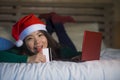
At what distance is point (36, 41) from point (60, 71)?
14.0 inches

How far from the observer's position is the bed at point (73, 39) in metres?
1.00

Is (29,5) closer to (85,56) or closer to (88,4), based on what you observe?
(88,4)

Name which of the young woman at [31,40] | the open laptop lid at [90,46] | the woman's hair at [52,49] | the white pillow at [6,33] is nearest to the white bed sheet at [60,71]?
the open laptop lid at [90,46]

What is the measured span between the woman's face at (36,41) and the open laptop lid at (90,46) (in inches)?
10.3

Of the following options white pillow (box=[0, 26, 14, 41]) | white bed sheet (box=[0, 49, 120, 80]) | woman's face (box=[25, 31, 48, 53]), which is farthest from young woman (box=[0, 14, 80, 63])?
white pillow (box=[0, 26, 14, 41])

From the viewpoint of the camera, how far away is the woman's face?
1314 millimetres

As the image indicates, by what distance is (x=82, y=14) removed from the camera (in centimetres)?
225

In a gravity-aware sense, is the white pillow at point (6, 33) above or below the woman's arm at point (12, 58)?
above

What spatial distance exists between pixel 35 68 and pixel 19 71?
7cm

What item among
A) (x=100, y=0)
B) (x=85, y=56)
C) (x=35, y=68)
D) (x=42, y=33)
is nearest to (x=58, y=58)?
(x=42, y=33)

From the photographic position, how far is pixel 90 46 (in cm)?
118

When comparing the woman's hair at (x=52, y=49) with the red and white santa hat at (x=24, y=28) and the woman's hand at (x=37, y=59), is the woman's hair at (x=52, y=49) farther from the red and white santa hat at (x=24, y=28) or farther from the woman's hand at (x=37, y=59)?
the woman's hand at (x=37, y=59)

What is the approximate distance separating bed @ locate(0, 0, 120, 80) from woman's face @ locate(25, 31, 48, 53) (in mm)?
229

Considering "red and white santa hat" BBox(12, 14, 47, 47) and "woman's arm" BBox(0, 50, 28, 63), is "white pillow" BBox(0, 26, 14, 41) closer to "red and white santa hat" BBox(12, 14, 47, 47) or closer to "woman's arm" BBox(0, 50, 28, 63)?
"red and white santa hat" BBox(12, 14, 47, 47)
